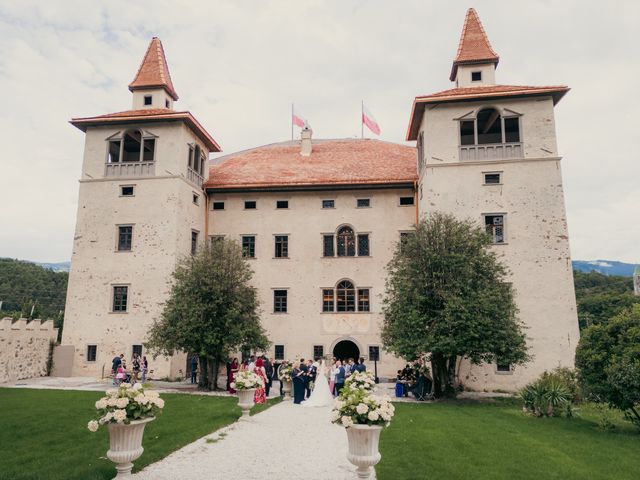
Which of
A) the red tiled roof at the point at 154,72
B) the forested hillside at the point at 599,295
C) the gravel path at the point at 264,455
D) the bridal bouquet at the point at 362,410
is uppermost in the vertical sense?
the red tiled roof at the point at 154,72

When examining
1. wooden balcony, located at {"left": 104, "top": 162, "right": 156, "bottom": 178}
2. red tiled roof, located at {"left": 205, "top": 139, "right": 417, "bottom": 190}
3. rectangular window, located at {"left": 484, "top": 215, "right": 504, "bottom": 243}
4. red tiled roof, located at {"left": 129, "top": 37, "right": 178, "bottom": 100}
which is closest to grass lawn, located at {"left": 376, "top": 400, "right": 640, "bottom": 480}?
rectangular window, located at {"left": 484, "top": 215, "right": 504, "bottom": 243}

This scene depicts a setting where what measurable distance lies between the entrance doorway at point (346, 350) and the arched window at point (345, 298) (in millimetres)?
A: 2027

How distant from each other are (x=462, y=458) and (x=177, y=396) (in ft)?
42.3

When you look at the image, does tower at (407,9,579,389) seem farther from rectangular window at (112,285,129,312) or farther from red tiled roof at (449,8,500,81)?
rectangular window at (112,285,129,312)

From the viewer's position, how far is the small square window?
83.2ft

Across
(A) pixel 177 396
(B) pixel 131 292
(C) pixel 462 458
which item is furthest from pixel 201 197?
(C) pixel 462 458

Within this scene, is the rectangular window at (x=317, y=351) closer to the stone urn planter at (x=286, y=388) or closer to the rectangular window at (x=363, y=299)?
the rectangular window at (x=363, y=299)

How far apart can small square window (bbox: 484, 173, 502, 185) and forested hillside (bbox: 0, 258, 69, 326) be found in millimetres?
71084

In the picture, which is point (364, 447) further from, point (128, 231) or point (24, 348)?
point (24, 348)

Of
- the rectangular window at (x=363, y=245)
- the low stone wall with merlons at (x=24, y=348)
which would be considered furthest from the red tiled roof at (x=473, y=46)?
the low stone wall with merlons at (x=24, y=348)

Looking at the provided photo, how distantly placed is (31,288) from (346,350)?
7410 cm

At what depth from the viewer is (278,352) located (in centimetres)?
2806

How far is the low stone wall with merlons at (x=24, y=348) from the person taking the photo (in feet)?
76.4

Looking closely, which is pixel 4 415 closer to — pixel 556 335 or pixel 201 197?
pixel 201 197
